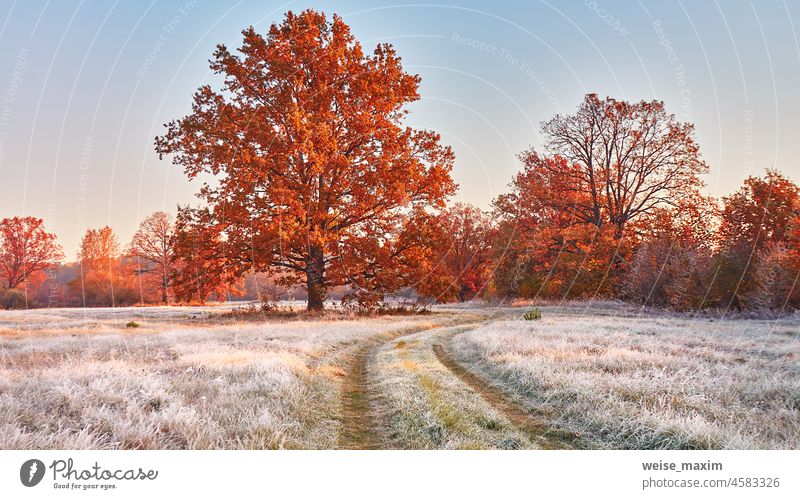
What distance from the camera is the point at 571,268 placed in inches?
1204

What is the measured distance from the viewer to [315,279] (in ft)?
77.9

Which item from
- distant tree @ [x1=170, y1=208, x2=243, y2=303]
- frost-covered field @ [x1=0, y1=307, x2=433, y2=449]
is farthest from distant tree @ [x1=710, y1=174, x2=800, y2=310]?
distant tree @ [x1=170, y1=208, x2=243, y2=303]

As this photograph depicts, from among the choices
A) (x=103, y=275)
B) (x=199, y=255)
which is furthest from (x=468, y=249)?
(x=103, y=275)

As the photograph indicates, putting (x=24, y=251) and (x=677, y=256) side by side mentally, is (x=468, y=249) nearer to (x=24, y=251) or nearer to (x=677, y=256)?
(x=677, y=256)

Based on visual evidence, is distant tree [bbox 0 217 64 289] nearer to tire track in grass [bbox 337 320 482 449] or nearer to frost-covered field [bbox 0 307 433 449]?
frost-covered field [bbox 0 307 433 449]

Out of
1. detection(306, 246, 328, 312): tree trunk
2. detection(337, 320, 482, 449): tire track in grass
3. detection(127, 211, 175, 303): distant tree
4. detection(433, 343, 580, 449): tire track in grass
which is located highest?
detection(127, 211, 175, 303): distant tree

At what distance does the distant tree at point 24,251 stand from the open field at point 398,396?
3633 millimetres

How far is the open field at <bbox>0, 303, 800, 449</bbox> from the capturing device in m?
5.19

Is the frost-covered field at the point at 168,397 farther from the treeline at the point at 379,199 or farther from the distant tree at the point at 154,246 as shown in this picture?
the distant tree at the point at 154,246

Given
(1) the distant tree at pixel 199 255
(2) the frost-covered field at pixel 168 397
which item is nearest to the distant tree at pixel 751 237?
(2) the frost-covered field at pixel 168 397

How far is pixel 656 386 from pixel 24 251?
24777mm

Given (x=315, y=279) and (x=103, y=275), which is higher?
(x=103, y=275)

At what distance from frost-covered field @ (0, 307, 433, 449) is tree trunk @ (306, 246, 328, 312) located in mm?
11675
